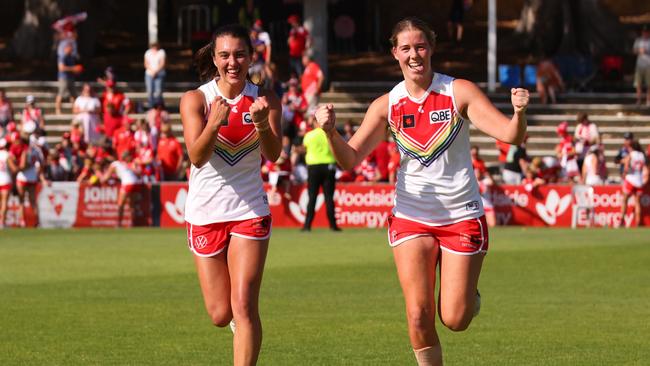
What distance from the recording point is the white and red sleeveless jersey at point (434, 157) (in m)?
8.95

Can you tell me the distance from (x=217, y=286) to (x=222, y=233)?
13.0 inches

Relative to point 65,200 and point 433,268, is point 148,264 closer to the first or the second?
point 65,200

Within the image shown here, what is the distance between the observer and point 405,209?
9016 millimetres

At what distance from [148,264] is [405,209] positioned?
38.9 feet

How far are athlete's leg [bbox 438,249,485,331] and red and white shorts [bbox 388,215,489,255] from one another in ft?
0.14

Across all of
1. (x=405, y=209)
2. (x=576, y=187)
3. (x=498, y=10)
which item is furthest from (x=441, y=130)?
(x=498, y=10)

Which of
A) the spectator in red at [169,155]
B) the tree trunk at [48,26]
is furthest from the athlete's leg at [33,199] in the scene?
the tree trunk at [48,26]

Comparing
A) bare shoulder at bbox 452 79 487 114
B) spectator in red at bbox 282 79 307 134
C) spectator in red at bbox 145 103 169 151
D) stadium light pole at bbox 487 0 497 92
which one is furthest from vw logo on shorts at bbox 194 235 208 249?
stadium light pole at bbox 487 0 497 92

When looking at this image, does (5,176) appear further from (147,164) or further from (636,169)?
(636,169)

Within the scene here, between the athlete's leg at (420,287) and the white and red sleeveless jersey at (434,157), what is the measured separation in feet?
0.59

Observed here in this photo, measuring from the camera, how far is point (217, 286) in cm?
926

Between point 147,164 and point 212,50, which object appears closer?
point 212,50

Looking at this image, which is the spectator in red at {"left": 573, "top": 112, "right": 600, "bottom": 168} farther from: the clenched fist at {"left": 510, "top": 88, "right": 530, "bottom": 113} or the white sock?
the clenched fist at {"left": 510, "top": 88, "right": 530, "bottom": 113}

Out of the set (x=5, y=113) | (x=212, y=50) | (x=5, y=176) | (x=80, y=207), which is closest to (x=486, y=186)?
(x=80, y=207)
